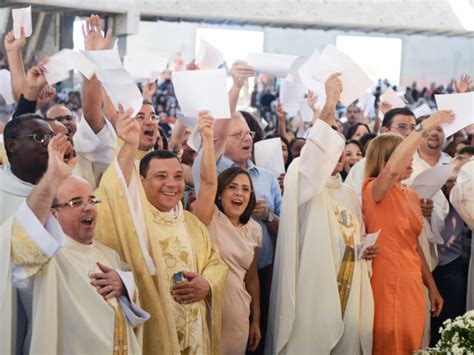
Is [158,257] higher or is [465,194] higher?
[465,194]

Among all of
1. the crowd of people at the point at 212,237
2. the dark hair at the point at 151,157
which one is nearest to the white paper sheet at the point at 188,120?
the crowd of people at the point at 212,237

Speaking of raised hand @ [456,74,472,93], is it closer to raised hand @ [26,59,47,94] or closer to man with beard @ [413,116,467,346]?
man with beard @ [413,116,467,346]

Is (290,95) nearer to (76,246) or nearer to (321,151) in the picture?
(321,151)

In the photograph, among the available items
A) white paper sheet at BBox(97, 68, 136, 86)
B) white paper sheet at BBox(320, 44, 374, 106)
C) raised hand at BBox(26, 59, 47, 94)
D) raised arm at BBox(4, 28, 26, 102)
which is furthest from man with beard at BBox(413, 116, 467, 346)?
raised arm at BBox(4, 28, 26, 102)

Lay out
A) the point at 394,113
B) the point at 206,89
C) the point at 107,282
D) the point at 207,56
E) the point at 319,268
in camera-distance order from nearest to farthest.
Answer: the point at 107,282 → the point at 206,89 → the point at 319,268 → the point at 207,56 → the point at 394,113

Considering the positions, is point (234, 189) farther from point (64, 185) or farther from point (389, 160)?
point (64, 185)

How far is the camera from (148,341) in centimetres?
494

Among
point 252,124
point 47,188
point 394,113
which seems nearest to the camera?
point 47,188

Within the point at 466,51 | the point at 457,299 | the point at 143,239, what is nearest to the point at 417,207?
the point at 457,299

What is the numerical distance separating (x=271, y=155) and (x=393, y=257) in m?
1.14

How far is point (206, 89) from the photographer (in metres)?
5.47

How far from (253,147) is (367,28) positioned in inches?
88.6

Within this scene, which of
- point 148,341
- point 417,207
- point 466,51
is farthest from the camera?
point 466,51

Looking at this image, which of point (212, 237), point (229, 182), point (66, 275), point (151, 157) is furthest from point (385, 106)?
point (66, 275)
